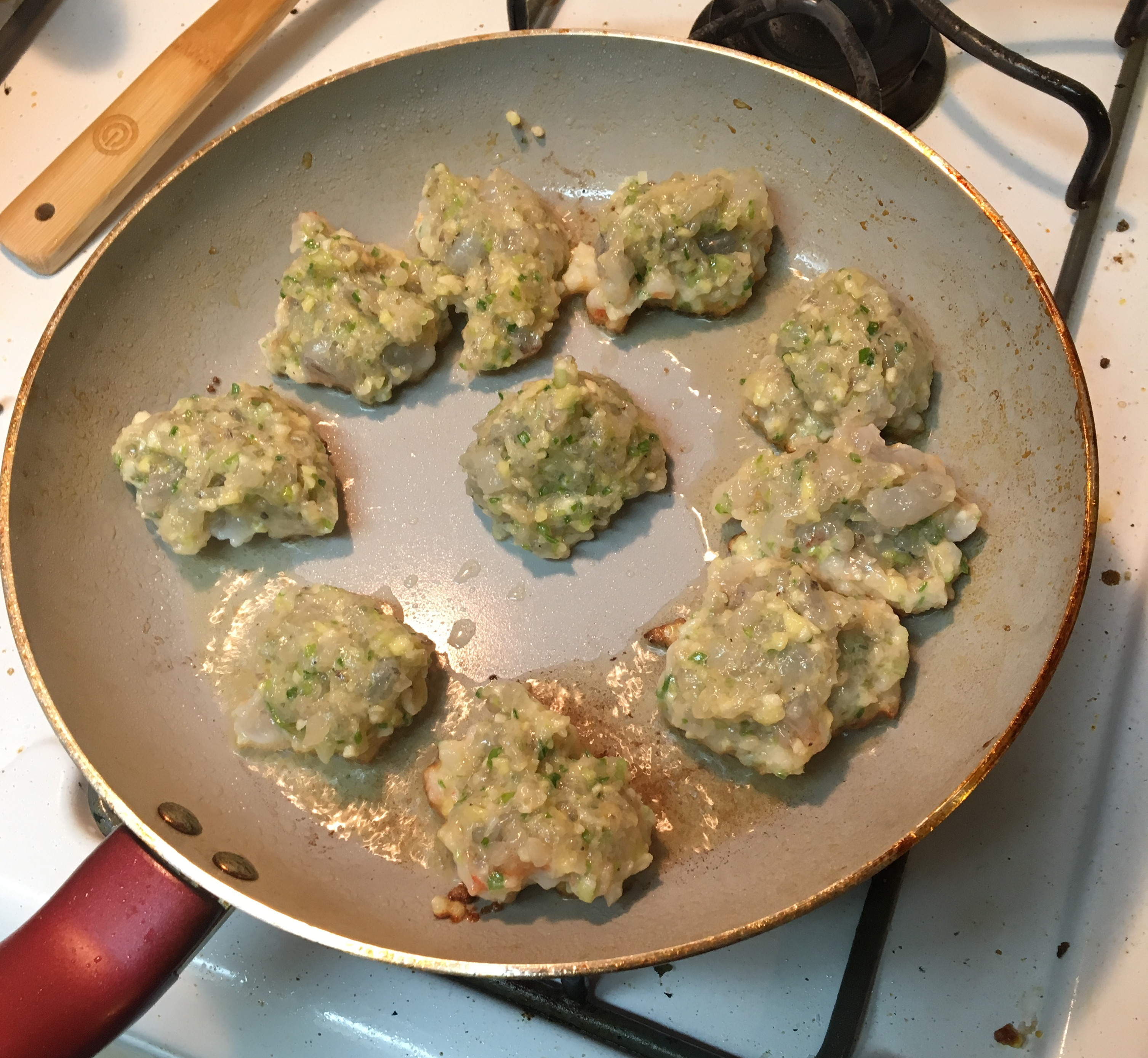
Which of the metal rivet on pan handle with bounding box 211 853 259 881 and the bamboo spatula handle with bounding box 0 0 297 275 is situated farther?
the bamboo spatula handle with bounding box 0 0 297 275

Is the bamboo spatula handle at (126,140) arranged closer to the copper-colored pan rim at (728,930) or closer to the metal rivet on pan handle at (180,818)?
the copper-colored pan rim at (728,930)

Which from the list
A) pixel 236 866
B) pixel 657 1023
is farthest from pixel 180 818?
pixel 657 1023

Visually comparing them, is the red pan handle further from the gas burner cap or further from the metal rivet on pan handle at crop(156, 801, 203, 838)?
the gas burner cap

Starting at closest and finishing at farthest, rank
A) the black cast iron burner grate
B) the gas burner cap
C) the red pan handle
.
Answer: the red pan handle → the black cast iron burner grate → the gas burner cap

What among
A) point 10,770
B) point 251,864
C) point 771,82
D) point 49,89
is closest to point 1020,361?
point 771,82

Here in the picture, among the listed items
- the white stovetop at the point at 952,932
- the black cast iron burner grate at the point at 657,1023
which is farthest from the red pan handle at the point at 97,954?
the black cast iron burner grate at the point at 657,1023

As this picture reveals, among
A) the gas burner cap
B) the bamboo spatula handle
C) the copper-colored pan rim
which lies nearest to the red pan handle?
the copper-colored pan rim

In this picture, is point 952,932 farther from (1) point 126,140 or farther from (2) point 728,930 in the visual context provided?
(1) point 126,140

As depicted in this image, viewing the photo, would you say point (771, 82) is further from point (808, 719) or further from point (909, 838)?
point (909, 838)
